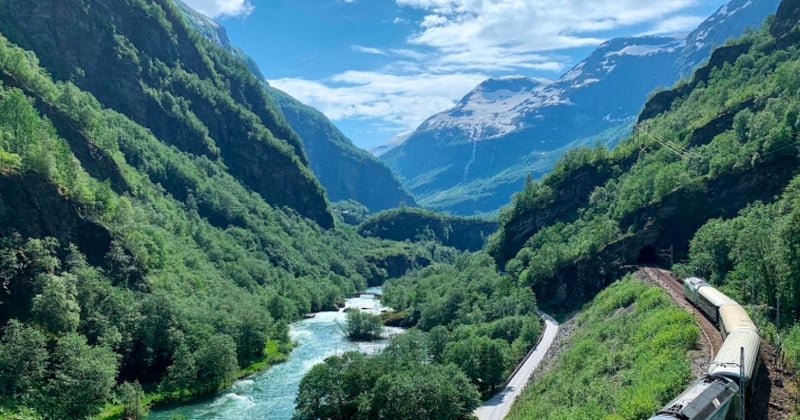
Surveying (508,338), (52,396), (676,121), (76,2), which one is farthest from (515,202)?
(76,2)

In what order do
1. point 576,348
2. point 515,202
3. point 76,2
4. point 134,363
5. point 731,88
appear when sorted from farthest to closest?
point 76,2, point 515,202, point 731,88, point 134,363, point 576,348

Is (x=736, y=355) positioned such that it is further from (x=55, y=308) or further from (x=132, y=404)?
(x=55, y=308)

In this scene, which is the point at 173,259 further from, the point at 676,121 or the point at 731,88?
the point at 731,88

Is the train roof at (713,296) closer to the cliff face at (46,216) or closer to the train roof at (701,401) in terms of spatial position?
the train roof at (701,401)

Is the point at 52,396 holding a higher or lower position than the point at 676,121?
lower

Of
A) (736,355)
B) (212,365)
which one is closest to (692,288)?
(736,355)

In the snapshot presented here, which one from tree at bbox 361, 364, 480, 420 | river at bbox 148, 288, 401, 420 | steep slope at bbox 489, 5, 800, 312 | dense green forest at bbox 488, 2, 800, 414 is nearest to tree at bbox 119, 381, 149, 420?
river at bbox 148, 288, 401, 420

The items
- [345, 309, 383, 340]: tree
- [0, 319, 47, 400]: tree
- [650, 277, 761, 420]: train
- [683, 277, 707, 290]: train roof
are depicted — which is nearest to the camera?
[650, 277, 761, 420]: train

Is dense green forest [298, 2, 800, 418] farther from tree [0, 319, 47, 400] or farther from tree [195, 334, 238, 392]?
tree [0, 319, 47, 400]
